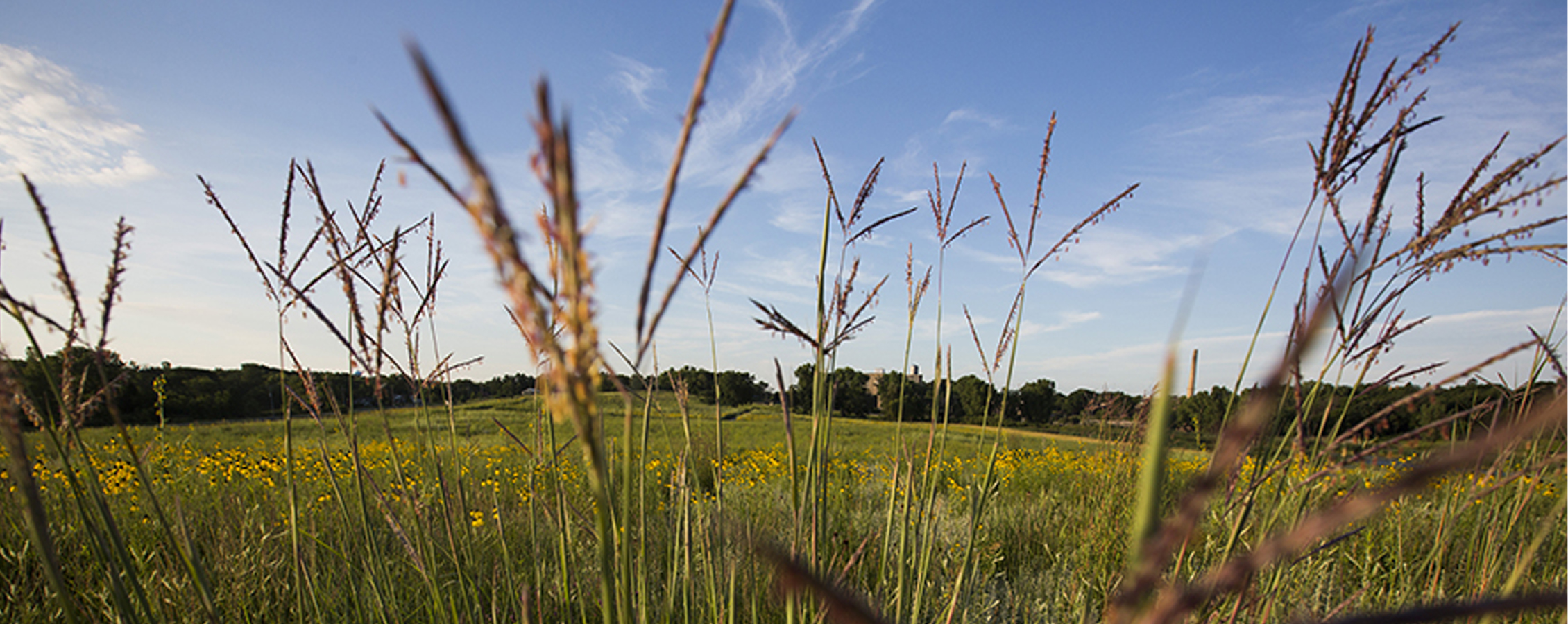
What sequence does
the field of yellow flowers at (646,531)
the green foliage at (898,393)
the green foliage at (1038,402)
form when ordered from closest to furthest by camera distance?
the field of yellow flowers at (646,531), the green foliage at (898,393), the green foliage at (1038,402)

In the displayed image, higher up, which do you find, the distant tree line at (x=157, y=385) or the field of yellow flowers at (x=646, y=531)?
the distant tree line at (x=157, y=385)

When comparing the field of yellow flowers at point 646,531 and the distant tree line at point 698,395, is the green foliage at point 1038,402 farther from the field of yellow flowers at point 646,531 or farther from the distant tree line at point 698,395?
the field of yellow flowers at point 646,531

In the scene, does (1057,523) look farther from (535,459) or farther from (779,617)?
(535,459)

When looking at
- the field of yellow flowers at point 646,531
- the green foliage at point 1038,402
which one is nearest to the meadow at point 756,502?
the field of yellow flowers at point 646,531

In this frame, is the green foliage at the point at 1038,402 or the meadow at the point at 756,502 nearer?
the meadow at the point at 756,502

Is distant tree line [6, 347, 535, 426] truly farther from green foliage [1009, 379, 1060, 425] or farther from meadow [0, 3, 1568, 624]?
green foliage [1009, 379, 1060, 425]

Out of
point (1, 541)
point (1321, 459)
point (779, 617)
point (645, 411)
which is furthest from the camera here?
point (1, 541)

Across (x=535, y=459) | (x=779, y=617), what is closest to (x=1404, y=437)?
(x=535, y=459)

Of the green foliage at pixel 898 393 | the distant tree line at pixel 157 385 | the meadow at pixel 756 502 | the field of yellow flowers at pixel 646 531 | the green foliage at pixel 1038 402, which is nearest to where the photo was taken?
the meadow at pixel 756 502

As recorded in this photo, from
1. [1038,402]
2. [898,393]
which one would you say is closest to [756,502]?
[898,393]

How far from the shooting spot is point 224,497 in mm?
5887

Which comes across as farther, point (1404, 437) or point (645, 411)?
point (645, 411)

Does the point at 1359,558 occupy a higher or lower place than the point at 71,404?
lower

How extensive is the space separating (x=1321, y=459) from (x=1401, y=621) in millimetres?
1616
